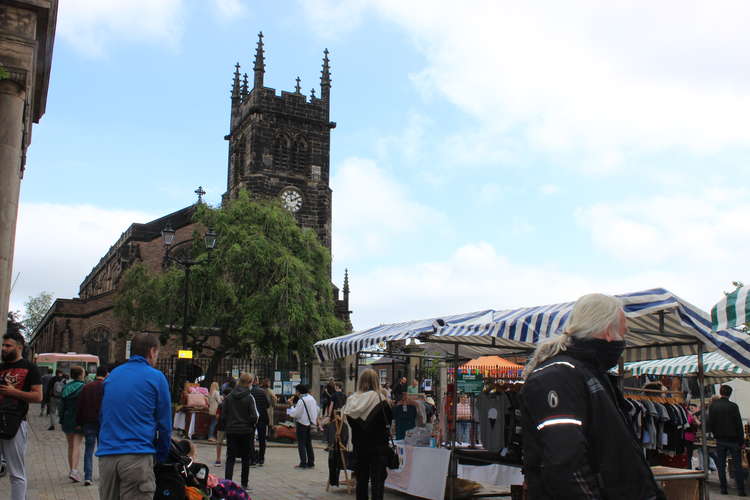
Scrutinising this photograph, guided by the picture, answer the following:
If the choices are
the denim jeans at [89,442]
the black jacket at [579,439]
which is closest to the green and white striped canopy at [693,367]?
the denim jeans at [89,442]

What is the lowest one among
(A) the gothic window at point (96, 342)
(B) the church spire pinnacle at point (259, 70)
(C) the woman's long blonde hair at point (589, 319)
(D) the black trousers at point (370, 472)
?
(D) the black trousers at point (370, 472)

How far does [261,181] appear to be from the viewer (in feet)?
160

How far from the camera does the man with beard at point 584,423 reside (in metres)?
2.73

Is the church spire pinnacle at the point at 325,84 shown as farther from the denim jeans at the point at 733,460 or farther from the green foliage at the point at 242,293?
the denim jeans at the point at 733,460

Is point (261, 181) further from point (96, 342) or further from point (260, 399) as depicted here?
point (260, 399)

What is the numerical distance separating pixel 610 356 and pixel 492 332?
586 centimetres

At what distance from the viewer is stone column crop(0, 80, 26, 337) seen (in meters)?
9.45

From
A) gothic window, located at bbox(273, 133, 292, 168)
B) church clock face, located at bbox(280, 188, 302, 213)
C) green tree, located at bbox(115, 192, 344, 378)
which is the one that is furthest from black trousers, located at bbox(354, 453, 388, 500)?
gothic window, located at bbox(273, 133, 292, 168)

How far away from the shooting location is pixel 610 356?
122 inches

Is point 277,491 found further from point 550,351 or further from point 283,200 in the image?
point 283,200

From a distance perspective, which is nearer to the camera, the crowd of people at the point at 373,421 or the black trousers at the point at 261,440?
the crowd of people at the point at 373,421

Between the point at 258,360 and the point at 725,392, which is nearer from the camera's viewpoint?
the point at 725,392

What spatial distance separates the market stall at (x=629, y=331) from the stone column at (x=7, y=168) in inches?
199

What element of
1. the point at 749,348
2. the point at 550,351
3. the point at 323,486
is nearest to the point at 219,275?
the point at 323,486
